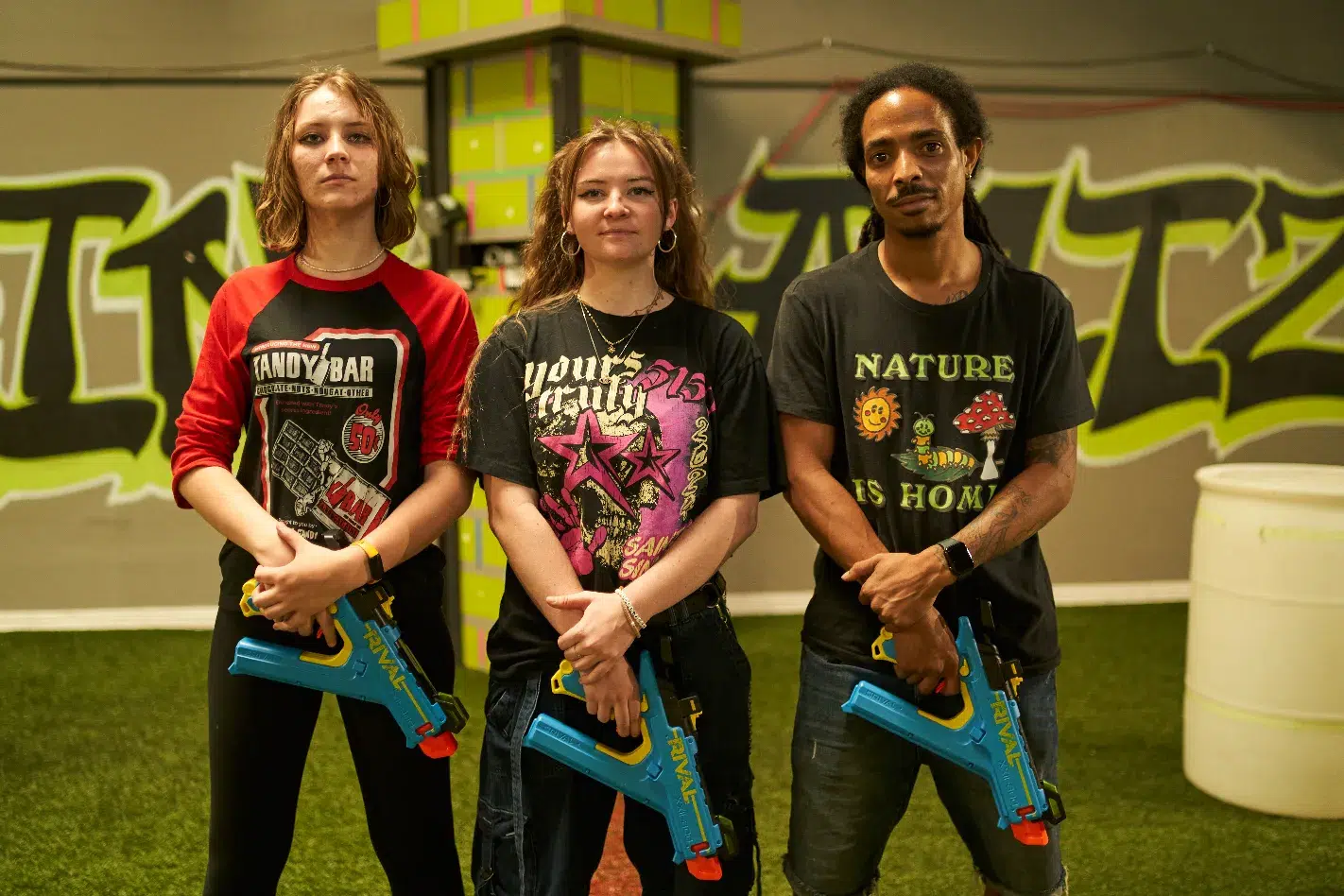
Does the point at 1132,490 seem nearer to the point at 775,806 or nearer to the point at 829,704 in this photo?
the point at 775,806

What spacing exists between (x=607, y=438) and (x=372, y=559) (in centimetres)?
40

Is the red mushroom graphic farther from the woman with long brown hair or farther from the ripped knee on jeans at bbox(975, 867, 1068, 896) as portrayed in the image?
the ripped knee on jeans at bbox(975, 867, 1068, 896)

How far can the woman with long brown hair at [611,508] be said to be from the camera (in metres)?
1.67

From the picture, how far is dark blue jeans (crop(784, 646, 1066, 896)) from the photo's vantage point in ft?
5.81

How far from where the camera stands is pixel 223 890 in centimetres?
176

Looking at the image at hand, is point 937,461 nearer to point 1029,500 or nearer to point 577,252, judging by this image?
point 1029,500

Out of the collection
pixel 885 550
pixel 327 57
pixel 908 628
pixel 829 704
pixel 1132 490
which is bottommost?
pixel 1132 490

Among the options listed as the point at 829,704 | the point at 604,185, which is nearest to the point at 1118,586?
the point at 829,704

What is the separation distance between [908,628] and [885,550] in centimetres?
13

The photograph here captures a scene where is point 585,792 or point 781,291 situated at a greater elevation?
point 781,291

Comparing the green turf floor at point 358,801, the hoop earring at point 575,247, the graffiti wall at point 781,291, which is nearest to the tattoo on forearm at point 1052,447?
the hoop earring at point 575,247

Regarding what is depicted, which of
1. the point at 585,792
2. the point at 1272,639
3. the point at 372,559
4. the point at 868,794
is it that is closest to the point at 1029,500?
the point at 868,794

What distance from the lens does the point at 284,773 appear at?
1.79 metres

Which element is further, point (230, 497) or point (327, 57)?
point (327, 57)
